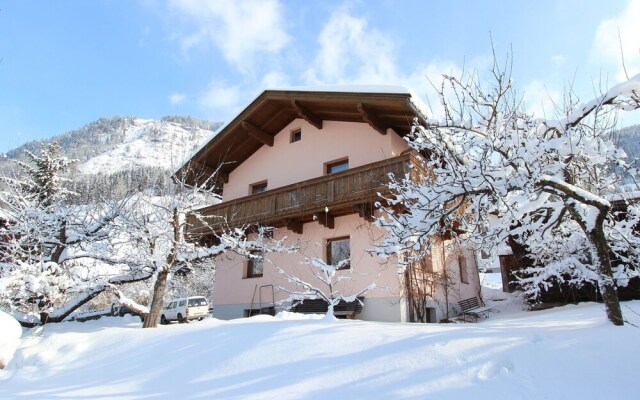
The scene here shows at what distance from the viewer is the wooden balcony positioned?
12352mm

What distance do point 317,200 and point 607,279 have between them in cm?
954

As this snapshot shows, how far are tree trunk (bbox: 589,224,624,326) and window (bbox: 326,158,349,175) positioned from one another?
1105 centimetres

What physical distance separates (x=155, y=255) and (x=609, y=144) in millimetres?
10686

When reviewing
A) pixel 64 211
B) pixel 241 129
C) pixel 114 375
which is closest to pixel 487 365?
pixel 114 375

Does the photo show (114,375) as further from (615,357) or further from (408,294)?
(408,294)

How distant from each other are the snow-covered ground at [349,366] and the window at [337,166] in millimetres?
9771

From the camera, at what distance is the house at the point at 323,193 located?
13.2 metres

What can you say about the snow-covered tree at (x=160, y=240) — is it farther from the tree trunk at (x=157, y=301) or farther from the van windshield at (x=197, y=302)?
the van windshield at (x=197, y=302)

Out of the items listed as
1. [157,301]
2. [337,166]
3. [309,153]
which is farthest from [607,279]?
[309,153]

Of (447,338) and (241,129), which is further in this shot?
(241,129)

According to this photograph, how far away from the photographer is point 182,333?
7719mm

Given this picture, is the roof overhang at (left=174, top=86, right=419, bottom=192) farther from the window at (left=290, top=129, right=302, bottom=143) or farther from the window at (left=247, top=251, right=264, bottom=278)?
the window at (left=247, top=251, right=264, bottom=278)

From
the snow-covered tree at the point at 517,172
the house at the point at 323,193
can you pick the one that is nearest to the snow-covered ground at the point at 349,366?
the snow-covered tree at the point at 517,172

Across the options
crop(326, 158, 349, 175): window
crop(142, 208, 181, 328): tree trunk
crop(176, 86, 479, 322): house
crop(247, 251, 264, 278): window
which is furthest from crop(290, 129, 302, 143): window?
crop(142, 208, 181, 328): tree trunk
